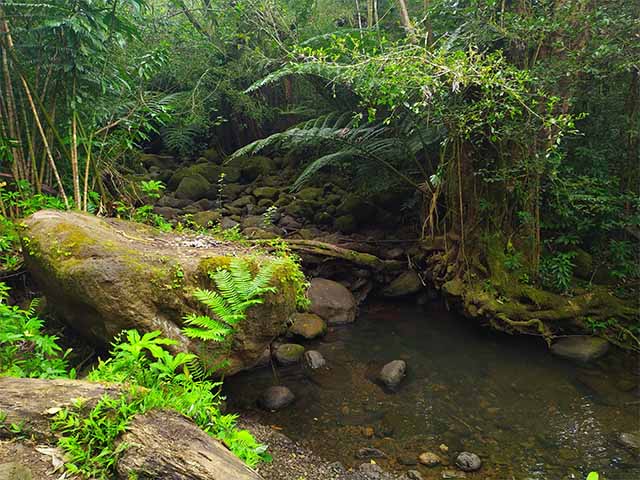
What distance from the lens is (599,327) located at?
4.00 meters

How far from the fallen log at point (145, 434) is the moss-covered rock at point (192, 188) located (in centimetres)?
657

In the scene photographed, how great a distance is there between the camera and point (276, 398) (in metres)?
3.38

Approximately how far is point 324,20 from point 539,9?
4.22 meters

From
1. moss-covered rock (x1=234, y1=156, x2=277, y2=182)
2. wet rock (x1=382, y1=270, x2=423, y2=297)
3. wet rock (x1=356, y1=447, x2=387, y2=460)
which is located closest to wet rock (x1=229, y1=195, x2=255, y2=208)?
moss-covered rock (x1=234, y1=156, x2=277, y2=182)

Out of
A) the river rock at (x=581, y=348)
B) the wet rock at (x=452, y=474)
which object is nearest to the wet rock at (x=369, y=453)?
the wet rock at (x=452, y=474)

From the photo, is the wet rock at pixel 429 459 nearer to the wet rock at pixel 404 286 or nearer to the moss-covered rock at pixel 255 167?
the wet rock at pixel 404 286

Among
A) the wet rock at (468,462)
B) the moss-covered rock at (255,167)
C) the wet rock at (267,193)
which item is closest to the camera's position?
the wet rock at (468,462)

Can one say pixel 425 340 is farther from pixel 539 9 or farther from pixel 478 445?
pixel 539 9

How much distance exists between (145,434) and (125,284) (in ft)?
4.56

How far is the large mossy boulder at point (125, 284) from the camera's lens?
2.54m

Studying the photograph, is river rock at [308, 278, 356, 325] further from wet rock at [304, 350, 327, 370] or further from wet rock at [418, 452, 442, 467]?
wet rock at [418, 452, 442, 467]

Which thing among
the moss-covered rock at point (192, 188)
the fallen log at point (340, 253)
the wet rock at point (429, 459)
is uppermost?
the moss-covered rock at point (192, 188)

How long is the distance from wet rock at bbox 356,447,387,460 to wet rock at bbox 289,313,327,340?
1.67 m

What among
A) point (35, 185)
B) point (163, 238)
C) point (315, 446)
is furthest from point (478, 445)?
point (35, 185)
